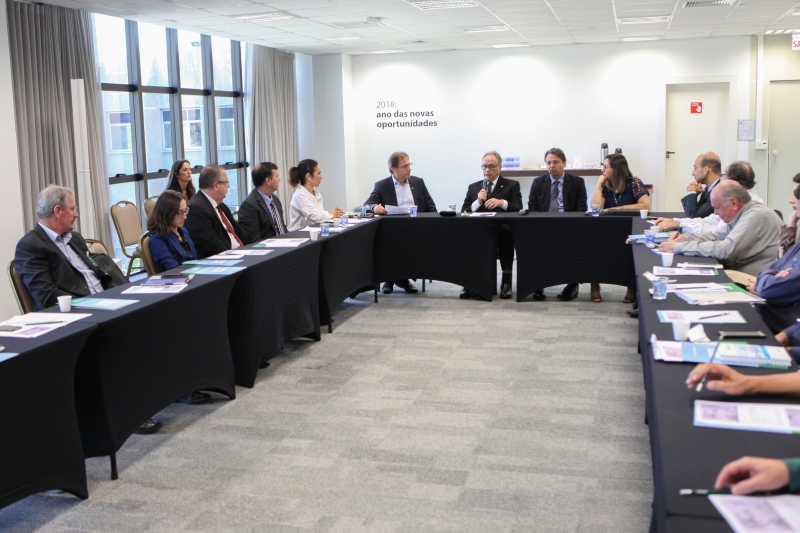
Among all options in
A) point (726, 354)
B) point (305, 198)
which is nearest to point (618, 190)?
point (305, 198)

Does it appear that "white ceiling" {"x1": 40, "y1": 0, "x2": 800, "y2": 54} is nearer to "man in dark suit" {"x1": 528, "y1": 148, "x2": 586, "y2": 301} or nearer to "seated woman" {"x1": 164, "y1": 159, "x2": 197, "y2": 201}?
"seated woman" {"x1": 164, "y1": 159, "x2": 197, "y2": 201}

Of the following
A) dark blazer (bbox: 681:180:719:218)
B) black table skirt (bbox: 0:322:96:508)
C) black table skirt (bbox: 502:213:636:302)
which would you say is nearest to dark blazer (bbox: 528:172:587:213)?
black table skirt (bbox: 502:213:636:302)

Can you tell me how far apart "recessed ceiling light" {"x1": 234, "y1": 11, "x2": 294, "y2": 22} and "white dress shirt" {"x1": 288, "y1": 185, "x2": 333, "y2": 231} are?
2529 mm

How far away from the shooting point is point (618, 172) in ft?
24.3

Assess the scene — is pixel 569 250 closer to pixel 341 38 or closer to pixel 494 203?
pixel 494 203

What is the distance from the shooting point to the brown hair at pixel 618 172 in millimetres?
7367

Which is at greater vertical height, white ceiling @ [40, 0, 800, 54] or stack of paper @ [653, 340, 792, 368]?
white ceiling @ [40, 0, 800, 54]

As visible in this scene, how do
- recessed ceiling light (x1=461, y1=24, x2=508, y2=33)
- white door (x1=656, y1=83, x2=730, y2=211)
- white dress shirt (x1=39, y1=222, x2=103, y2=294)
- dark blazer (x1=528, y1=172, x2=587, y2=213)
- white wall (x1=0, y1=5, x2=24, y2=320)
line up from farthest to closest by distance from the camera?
white door (x1=656, y1=83, x2=730, y2=211) < recessed ceiling light (x1=461, y1=24, x2=508, y2=33) < dark blazer (x1=528, y1=172, x2=587, y2=213) < white wall (x1=0, y1=5, x2=24, y2=320) < white dress shirt (x1=39, y1=222, x2=103, y2=294)

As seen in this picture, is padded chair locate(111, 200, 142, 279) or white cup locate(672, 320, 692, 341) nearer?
white cup locate(672, 320, 692, 341)

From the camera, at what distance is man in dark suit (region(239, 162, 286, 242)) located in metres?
6.50

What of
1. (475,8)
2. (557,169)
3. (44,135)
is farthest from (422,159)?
(44,135)

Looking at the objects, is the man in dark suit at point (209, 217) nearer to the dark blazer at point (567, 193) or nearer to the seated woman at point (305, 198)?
the seated woman at point (305, 198)

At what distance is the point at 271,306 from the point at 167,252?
768 millimetres

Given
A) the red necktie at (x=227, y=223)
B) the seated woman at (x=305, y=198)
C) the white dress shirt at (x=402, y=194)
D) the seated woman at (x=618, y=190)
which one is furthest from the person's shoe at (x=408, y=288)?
the red necktie at (x=227, y=223)
